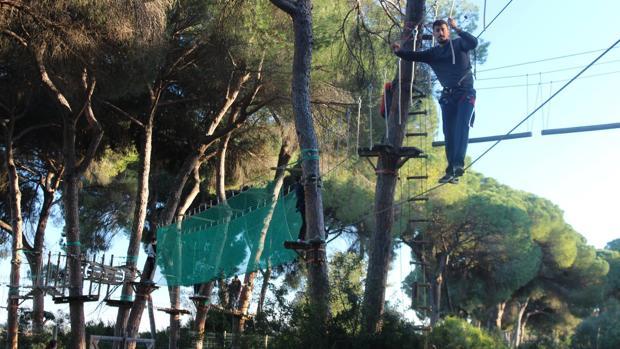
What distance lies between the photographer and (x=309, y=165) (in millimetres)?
9266

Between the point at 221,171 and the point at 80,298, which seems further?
the point at 221,171

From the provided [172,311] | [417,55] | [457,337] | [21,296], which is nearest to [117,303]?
[172,311]

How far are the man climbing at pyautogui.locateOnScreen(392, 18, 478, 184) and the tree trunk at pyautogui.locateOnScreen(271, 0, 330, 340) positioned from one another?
5.82 ft

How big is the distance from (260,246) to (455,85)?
4671 millimetres

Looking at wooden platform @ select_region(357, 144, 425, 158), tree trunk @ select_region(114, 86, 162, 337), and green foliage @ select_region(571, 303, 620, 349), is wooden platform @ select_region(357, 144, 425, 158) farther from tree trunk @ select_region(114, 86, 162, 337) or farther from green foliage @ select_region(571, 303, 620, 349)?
green foliage @ select_region(571, 303, 620, 349)

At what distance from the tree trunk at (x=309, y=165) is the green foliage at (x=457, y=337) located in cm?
144

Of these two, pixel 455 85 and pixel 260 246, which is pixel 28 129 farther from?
pixel 455 85

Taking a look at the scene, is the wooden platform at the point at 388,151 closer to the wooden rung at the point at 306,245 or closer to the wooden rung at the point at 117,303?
the wooden rung at the point at 306,245

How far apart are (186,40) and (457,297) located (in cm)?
2013

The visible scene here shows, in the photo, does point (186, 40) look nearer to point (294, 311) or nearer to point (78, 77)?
point (78, 77)

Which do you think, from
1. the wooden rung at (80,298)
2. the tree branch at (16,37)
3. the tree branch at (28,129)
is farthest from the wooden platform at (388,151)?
the tree branch at (28,129)

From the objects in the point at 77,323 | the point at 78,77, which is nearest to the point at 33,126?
the point at 78,77

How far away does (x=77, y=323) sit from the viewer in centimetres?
1587

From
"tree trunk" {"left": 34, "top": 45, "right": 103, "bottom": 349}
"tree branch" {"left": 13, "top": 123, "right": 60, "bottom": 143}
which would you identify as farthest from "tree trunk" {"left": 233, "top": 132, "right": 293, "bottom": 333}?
"tree branch" {"left": 13, "top": 123, "right": 60, "bottom": 143}
